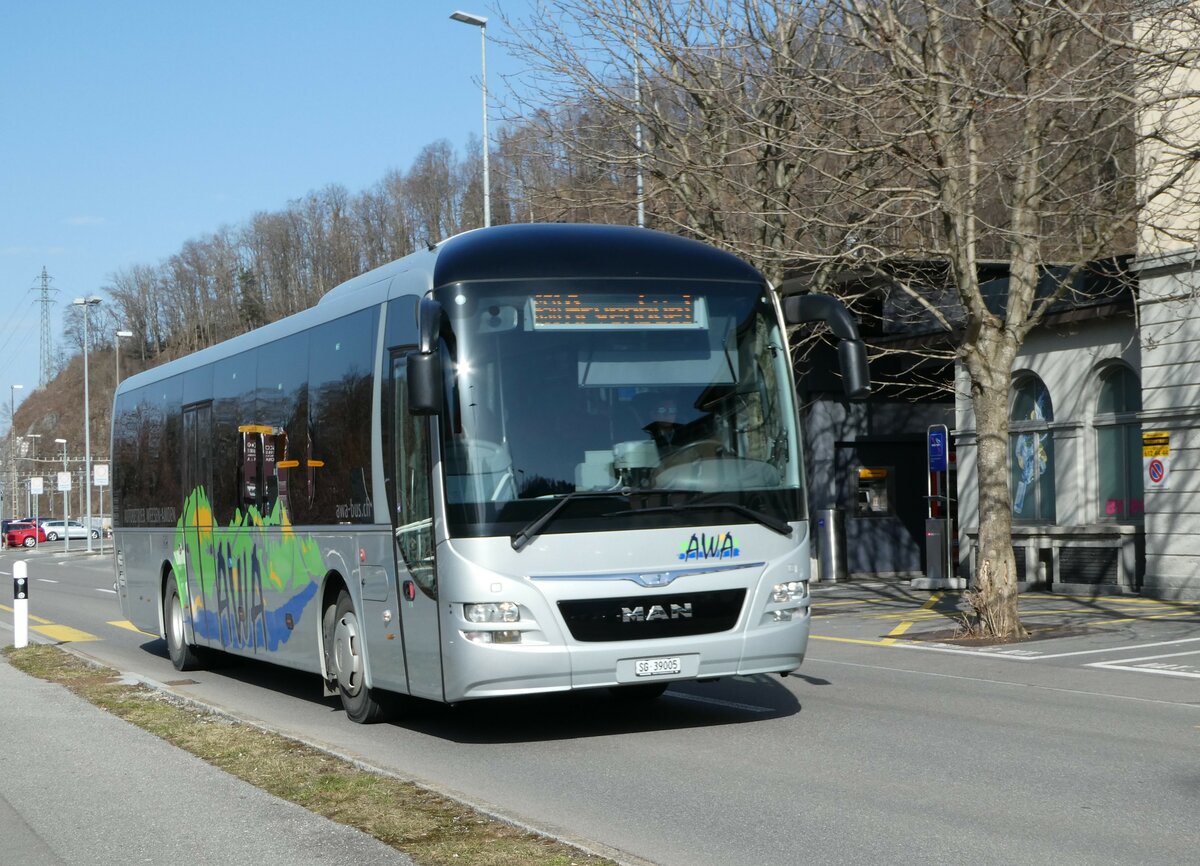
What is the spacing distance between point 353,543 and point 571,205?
13.4m

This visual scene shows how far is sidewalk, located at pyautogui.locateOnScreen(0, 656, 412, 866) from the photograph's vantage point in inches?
260

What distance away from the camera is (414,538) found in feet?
32.7

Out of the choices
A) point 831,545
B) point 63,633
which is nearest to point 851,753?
point 63,633

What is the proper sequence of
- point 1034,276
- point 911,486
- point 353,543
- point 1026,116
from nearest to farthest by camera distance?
point 353,543 < point 1026,116 < point 1034,276 < point 911,486

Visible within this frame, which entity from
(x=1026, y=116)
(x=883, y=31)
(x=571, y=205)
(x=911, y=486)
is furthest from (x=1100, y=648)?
(x=911, y=486)

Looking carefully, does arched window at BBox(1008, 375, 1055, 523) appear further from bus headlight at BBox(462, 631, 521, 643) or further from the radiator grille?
bus headlight at BBox(462, 631, 521, 643)

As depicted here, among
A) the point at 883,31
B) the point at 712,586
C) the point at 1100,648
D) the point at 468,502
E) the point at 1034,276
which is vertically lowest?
the point at 1100,648

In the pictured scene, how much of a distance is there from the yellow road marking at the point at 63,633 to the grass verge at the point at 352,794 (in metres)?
9.23

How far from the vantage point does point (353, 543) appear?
439 inches

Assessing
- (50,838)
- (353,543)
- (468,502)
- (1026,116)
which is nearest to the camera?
(50,838)

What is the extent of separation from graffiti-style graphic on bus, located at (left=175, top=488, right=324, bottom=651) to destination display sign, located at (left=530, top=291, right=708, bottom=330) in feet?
10.9

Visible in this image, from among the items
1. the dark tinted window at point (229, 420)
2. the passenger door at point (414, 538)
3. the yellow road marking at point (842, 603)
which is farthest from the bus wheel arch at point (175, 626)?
the yellow road marking at point (842, 603)

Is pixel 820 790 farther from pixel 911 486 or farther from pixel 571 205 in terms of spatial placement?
pixel 911 486

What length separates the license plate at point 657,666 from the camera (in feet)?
31.2
